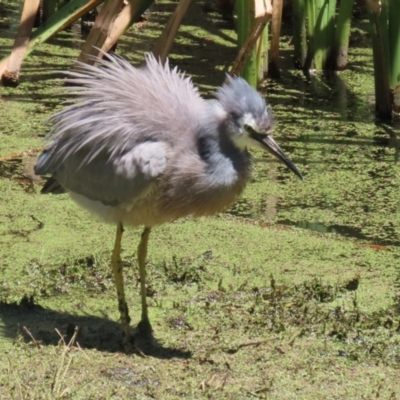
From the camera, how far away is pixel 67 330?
11.1 ft

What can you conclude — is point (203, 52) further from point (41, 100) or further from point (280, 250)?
point (280, 250)

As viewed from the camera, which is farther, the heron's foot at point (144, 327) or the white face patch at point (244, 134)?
the heron's foot at point (144, 327)

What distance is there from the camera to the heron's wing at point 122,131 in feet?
10.5

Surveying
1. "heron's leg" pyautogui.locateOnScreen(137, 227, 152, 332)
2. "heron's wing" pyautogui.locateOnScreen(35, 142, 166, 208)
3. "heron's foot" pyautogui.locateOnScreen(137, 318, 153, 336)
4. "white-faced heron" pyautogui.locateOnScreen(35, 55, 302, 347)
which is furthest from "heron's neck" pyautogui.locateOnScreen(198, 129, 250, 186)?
"heron's foot" pyautogui.locateOnScreen(137, 318, 153, 336)

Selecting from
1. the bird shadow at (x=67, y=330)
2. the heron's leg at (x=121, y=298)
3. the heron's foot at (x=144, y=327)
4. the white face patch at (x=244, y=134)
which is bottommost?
the bird shadow at (x=67, y=330)

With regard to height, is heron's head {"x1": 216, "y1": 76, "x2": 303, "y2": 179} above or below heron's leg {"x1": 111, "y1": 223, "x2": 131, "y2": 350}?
above

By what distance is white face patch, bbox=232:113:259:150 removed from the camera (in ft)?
10.5

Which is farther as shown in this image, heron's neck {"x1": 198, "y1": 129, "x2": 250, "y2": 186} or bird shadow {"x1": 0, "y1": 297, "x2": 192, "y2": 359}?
bird shadow {"x1": 0, "y1": 297, "x2": 192, "y2": 359}

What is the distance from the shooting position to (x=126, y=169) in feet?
10.5

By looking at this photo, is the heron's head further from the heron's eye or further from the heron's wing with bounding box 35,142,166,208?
the heron's wing with bounding box 35,142,166,208

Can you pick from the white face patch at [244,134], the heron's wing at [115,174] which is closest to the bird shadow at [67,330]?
the heron's wing at [115,174]

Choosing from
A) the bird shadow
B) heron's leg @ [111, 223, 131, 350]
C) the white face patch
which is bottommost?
the bird shadow

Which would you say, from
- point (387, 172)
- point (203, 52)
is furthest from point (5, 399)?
point (203, 52)

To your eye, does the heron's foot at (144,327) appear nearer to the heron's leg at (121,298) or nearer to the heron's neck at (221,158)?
the heron's leg at (121,298)
